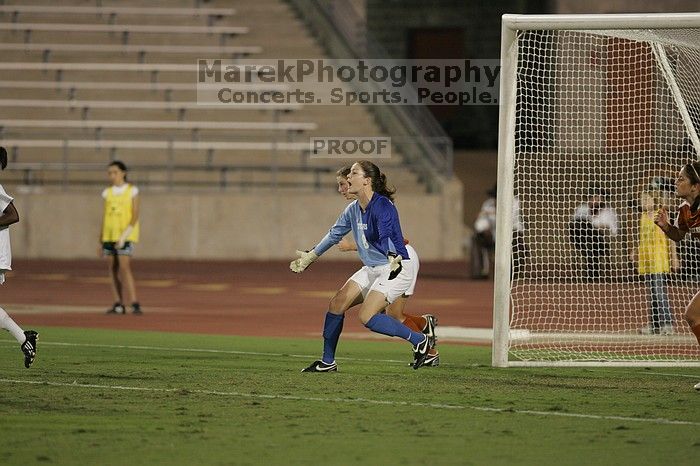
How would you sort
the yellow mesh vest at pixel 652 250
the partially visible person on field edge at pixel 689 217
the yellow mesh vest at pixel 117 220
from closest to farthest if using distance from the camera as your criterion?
the partially visible person on field edge at pixel 689 217 → the yellow mesh vest at pixel 652 250 → the yellow mesh vest at pixel 117 220

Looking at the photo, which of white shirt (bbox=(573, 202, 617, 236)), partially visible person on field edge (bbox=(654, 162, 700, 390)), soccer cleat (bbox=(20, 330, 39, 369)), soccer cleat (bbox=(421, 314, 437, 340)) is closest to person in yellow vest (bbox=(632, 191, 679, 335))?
white shirt (bbox=(573, 202, 617, 236))

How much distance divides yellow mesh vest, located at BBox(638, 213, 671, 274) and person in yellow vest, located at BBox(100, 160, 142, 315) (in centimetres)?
Result: 642

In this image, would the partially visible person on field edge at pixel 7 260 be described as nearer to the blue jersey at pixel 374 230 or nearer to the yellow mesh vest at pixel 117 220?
the blue jersey at pixel 374 230

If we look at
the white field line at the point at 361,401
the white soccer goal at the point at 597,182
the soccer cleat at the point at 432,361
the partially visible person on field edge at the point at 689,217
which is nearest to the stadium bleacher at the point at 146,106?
the white soccer goal at the point at 597,182

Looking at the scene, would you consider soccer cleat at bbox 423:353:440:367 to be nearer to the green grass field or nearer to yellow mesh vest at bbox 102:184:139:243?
the green grass field

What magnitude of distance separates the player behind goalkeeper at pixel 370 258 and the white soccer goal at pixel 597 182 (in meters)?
1.21

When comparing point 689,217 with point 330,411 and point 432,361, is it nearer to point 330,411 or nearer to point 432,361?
point 432,361

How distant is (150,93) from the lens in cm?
3453

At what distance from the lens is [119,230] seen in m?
19.1

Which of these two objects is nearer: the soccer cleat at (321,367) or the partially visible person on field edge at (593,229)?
the soccer cleat at (321,367)

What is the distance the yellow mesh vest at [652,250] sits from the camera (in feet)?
55.1

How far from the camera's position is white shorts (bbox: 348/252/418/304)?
12008 millimetres

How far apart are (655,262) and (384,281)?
5.74 meters

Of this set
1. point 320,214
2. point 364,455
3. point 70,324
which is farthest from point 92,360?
point 320,214
